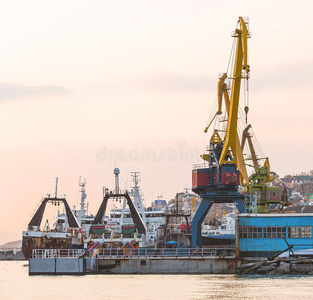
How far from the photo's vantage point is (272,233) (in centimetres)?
7544

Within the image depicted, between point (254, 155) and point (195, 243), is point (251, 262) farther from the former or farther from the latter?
point (254, 155)

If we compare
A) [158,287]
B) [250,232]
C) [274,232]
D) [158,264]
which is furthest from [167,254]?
[158,287]

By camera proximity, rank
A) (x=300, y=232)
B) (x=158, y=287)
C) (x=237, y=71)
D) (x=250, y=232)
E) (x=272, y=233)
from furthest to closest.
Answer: (x=237, y=71) → (x=250, y=232) → (x=272, y=233) → (x=300, y=232) → (x=158, y=287)

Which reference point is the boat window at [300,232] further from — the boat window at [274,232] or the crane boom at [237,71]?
the crane boom at [237,71]

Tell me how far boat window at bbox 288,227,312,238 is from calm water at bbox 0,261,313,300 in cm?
810

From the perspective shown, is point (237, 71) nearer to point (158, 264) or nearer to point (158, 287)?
point (158, 264)

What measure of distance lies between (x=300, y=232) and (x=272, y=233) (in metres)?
2.61

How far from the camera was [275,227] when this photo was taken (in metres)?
75.4

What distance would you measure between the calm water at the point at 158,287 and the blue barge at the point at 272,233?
242 inches

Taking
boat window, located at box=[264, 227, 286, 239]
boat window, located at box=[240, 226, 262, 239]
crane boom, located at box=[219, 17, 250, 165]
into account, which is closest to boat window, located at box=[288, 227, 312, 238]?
boat window, located at box=[264, 227, 286, 239]

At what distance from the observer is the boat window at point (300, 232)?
75.0 metres

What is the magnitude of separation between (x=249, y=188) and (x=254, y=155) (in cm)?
1809

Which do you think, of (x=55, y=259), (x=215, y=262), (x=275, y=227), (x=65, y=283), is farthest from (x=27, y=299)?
(x=275, y=227)

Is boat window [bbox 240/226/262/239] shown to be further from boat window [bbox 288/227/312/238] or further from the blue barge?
boat window [bbox 288/227/312/238]
